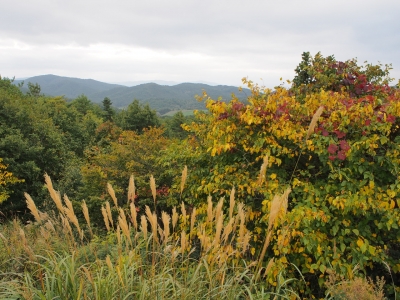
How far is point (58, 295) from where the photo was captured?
2.04 metres

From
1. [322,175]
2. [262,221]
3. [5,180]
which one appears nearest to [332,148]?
[322,175]

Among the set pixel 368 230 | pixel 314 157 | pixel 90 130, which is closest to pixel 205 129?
pixel 314 157

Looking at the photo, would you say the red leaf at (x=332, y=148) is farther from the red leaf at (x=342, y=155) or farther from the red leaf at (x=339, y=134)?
the red leaf at (x=339, y=134)

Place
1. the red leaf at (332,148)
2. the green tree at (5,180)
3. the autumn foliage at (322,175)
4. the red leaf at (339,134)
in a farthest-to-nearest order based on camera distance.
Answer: the green tree at (5,180), the red leaf at (339,134), the red leaf at (332,148), the autumn foliage at (322,175)

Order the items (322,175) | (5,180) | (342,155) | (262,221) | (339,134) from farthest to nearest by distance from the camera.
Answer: (5,180) < (322,175) < (262,221) < (339,134) < (342,155)

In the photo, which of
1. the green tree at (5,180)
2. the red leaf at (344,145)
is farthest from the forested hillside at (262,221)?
the green tree at (5,180)

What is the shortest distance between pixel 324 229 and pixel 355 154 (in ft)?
3.06

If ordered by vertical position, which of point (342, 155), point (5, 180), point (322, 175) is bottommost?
point (5, 180)

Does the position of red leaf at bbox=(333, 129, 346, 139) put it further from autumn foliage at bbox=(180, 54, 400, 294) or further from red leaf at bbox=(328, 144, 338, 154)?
red leaf at bbox=(328, 144, 338, 154)

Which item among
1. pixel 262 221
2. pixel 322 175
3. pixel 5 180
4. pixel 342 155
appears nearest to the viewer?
pixel 342 155

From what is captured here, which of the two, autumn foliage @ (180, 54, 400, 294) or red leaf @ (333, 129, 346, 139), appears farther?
red leaf @ (333, 129, 346, 139)

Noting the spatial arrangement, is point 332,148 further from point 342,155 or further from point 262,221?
point 262,221

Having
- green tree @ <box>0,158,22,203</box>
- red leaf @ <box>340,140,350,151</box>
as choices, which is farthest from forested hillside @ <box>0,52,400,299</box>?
green tree @ <box>0,158,22,203</box>

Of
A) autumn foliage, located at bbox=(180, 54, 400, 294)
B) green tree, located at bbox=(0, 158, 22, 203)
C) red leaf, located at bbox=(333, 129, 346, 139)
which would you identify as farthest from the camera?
green tree, located at bbox=(0, 158, 22, 203)
